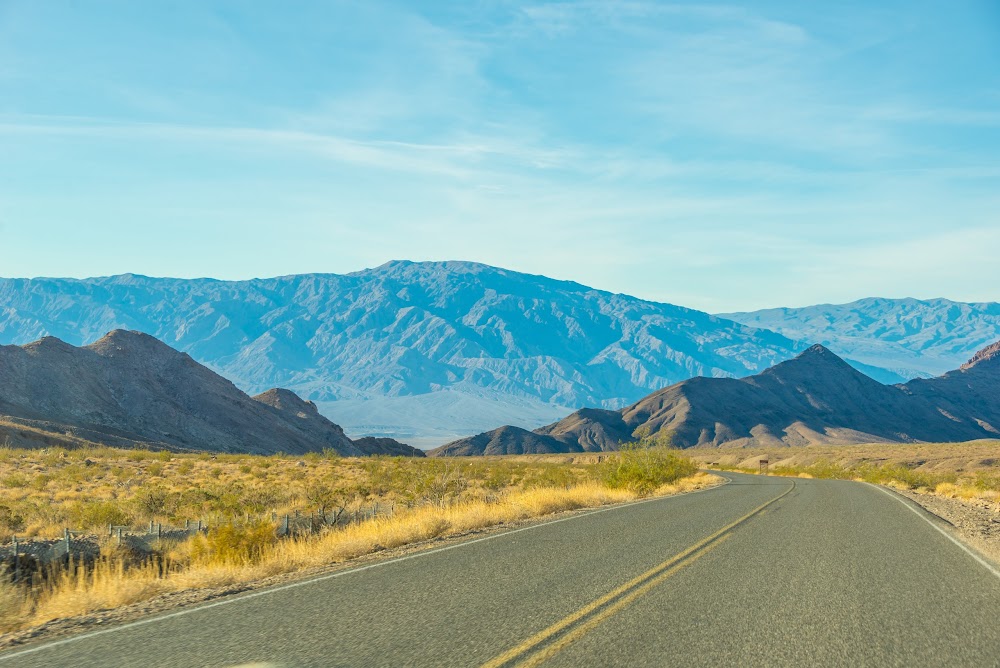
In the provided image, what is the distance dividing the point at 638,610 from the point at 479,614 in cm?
161

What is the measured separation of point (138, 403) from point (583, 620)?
87130 mm

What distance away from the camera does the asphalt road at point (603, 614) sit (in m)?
6.75

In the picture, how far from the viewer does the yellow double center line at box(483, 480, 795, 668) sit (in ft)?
21.6

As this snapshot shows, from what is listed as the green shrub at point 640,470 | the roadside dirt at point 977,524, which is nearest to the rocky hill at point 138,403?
the green shrub at point 640,470

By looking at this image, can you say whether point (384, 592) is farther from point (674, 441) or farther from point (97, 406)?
point (674, 441)

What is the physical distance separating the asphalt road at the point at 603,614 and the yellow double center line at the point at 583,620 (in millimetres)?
24

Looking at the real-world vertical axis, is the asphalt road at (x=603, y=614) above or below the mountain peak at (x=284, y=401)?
below

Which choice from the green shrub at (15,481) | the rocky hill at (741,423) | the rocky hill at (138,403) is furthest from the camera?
the rocky hill at (741,423)

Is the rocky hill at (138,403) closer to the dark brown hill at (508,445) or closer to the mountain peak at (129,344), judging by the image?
the mountain peak at (129,344)

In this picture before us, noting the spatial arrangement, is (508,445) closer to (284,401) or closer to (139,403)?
(284,401)

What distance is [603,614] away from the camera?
8.09m

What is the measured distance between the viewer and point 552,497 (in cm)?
2227

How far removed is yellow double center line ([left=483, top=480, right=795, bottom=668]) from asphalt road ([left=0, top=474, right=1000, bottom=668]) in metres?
0.02

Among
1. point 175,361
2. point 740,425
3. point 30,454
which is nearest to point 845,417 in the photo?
point 740,425
